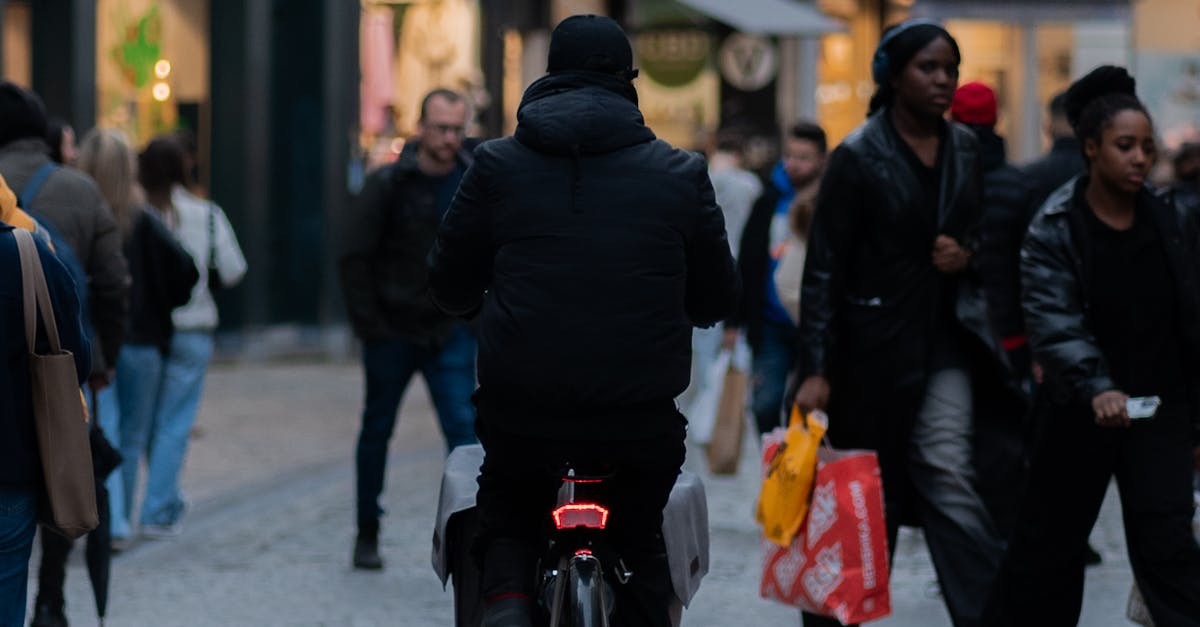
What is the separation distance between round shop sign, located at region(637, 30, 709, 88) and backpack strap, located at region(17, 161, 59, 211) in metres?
15.2

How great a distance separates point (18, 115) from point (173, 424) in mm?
3090

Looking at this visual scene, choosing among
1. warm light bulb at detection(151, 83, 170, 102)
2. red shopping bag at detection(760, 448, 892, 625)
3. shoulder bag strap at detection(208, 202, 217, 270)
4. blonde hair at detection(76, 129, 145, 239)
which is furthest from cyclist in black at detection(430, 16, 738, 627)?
warm light bulb at detection(151, 83, 170, 102)

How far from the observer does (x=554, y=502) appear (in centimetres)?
507

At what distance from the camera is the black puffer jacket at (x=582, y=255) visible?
4805mm

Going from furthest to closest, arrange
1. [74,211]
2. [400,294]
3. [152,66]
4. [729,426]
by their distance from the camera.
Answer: [152,66] → [729,426] → [400,294] → [74,211]

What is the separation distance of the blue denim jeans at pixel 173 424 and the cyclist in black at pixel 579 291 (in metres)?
4.94

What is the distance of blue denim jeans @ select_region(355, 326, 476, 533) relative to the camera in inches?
344

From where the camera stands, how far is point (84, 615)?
310 inches

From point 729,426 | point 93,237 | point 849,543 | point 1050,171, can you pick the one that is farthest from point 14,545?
point 729,426

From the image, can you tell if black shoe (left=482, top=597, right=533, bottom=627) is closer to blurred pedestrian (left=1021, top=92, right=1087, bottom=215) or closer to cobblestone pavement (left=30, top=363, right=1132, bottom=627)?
cobblestone pavement (left=30, top=363, right=1132, bottom=627)

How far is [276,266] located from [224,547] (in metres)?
10.2

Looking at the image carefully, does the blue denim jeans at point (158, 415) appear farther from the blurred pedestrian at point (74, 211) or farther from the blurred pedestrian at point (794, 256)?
the blurred pedestrian at point (794, 256)


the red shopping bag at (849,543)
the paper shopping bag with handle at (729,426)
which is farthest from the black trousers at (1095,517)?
the paper shopping bag with handle at (729,426)

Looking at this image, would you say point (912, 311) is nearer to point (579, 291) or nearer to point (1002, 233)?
point (579, 291)
